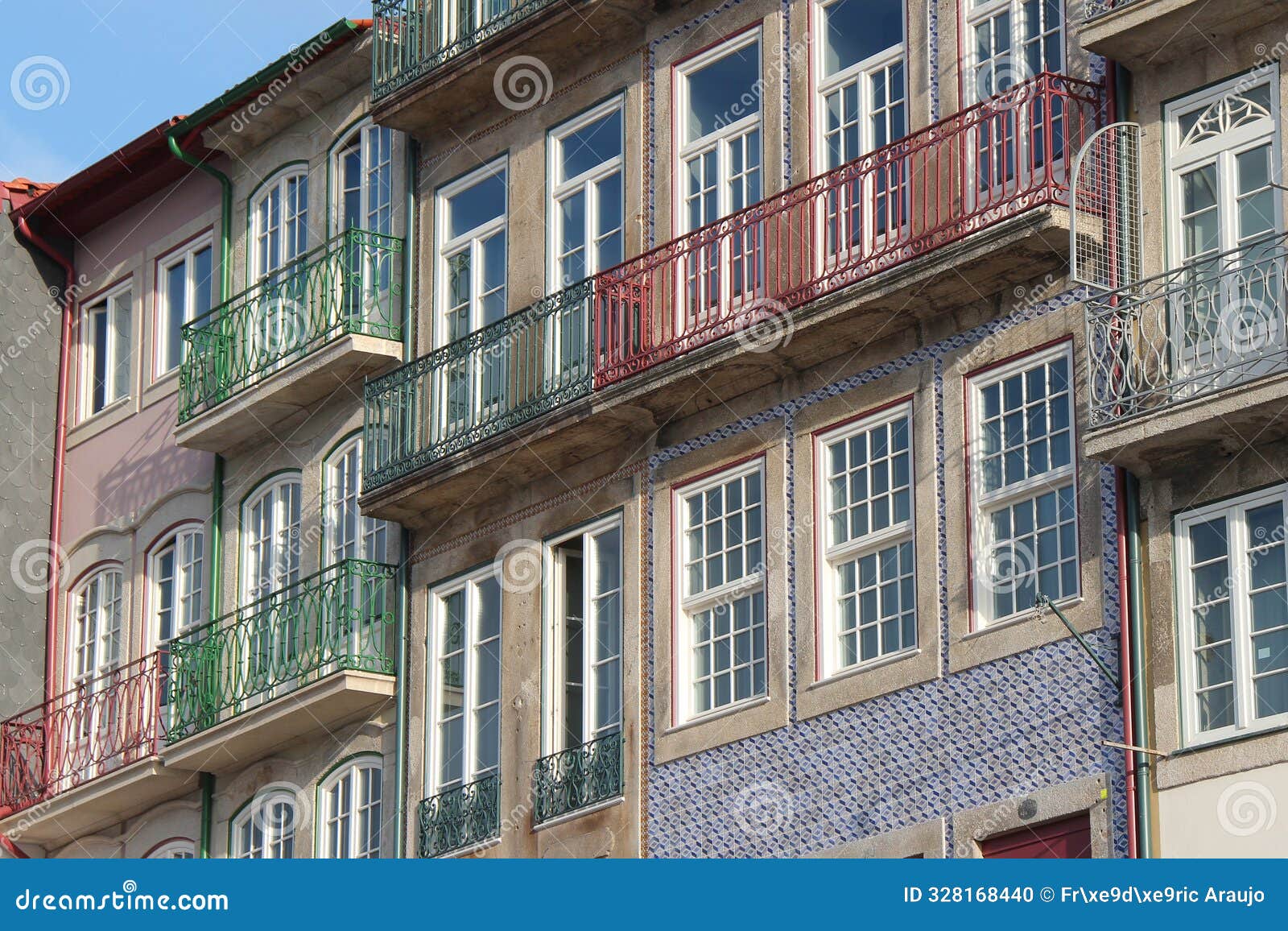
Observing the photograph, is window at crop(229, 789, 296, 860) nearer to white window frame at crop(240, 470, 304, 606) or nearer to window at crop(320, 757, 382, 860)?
window at crop(320, 757, 382, 860)

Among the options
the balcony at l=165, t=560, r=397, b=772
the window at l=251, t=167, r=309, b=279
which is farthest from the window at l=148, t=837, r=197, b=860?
the window at l=251, t=167, r=309, b=279

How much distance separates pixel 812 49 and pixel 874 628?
465 cm

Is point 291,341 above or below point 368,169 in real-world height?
below

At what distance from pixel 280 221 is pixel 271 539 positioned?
10.3ft

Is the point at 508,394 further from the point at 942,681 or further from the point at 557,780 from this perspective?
the point at 942,681

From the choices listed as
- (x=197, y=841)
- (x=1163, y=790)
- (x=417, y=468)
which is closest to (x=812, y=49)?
(x=417, y=468)

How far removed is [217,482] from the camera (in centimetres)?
3231

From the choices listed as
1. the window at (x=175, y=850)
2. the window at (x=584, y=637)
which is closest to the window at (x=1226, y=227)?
the window at (x=584, y=637)

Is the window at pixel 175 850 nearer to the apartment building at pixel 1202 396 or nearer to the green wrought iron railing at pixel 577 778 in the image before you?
the green wrought iron railing at pixel 577 778

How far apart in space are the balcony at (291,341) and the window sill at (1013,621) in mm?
8235

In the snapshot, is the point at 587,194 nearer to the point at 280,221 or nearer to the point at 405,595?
the point at 405,595

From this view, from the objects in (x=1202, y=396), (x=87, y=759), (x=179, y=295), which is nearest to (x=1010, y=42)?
(x=1202, y=396)

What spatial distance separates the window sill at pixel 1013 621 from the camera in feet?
74.4

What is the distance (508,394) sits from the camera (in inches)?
1106
